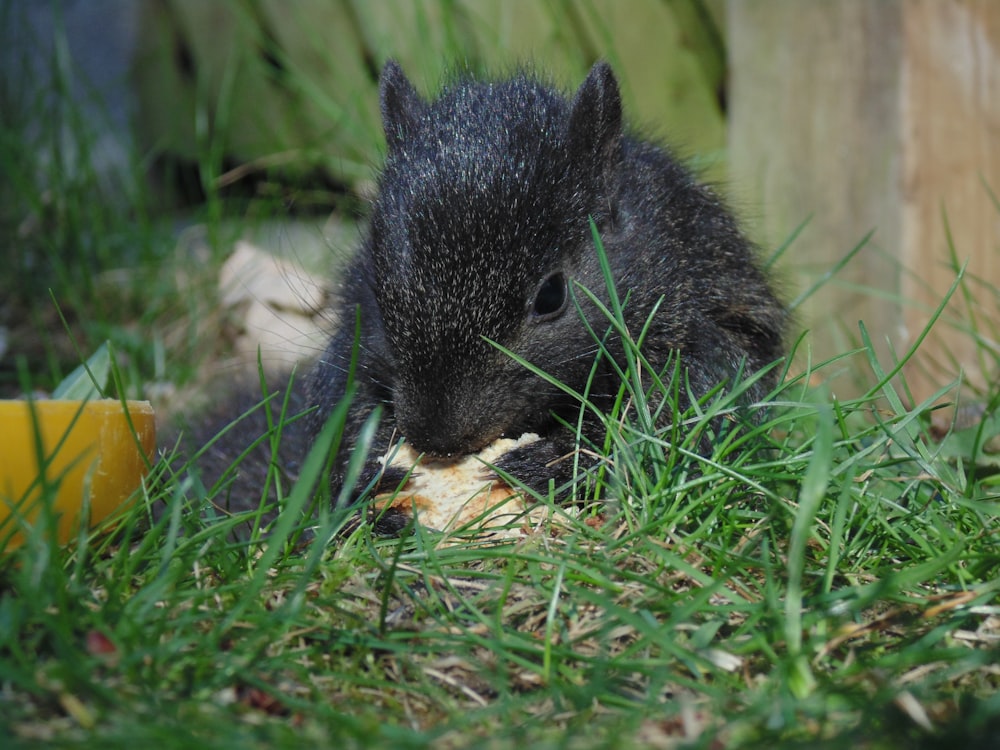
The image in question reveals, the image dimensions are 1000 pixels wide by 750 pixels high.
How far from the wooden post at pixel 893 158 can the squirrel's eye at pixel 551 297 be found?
1.53 metres

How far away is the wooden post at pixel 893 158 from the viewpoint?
3965 mm

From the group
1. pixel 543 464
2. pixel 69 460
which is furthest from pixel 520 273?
pixel 69 460

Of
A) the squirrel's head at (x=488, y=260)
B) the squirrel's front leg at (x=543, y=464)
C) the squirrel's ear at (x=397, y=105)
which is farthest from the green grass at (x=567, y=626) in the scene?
the squirrel's ear at (x=397, y=105)

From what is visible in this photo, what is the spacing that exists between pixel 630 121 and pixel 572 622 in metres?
2.27

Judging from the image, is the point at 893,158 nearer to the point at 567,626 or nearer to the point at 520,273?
the point at 520,273

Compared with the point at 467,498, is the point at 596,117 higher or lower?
higher

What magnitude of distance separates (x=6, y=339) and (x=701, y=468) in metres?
4.12

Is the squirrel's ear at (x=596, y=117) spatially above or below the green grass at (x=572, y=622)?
above

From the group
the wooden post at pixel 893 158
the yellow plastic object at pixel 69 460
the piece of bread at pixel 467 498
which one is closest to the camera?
the yellow plastic object at pixel 69 460

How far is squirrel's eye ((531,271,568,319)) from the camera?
252 cm

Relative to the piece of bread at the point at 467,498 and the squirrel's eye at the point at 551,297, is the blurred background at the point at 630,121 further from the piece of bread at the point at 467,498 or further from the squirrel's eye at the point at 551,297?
the piece of bread at the point at 467,498

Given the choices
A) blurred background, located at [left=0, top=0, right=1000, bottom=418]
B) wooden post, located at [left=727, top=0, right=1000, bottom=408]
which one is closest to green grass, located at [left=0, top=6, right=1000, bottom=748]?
blurred background, located at [left=0, top=0, right=1000, bottom=418]

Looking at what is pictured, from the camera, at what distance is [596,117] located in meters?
2.69

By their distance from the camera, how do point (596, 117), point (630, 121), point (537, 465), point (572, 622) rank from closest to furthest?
point (572, 622) → point (537, 465) → point (596, 117) → point (630, 121)
